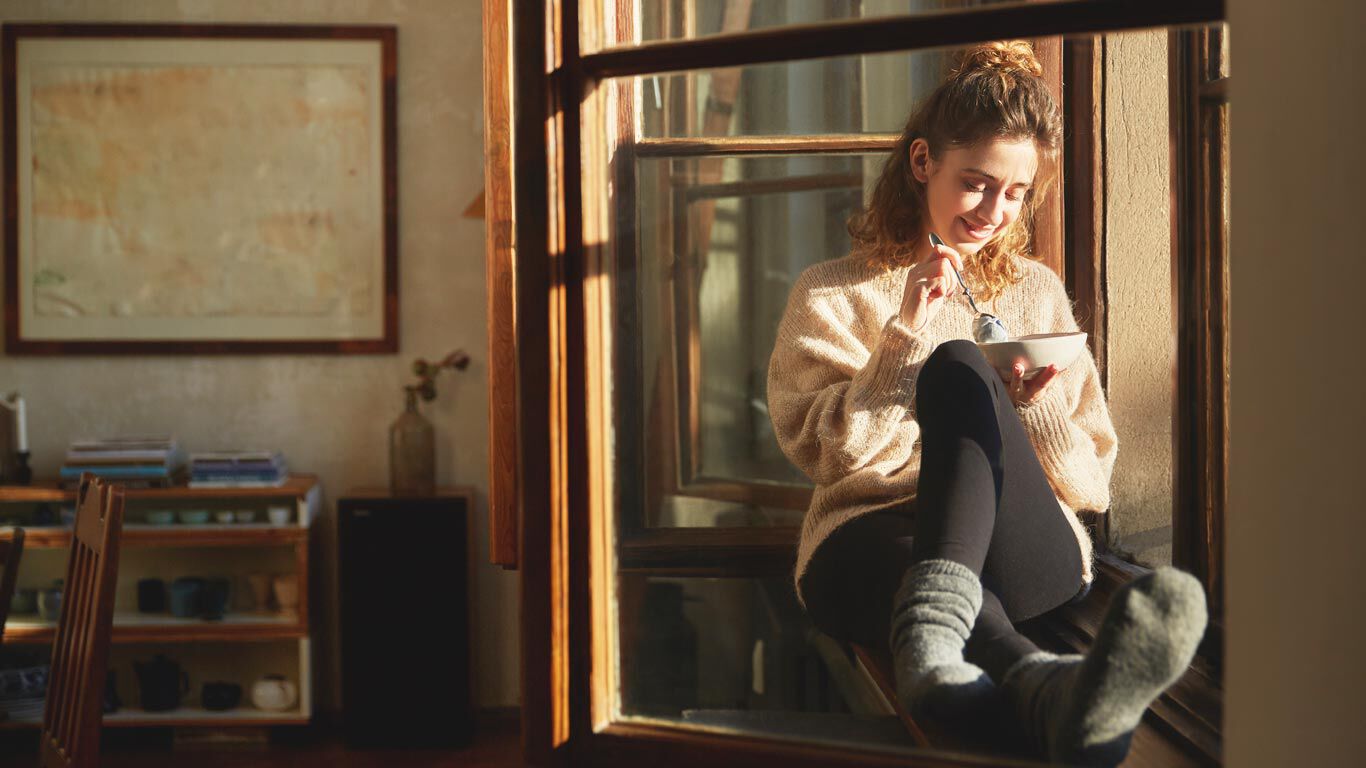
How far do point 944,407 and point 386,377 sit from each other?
254cm

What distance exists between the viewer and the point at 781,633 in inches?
32.1

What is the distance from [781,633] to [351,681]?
2370 mm

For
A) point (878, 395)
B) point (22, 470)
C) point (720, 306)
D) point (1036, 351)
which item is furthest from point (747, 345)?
point (22, 470)

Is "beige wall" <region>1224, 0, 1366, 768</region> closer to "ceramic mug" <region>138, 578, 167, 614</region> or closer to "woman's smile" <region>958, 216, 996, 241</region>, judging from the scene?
"woman's smile" <region>958, 216, 996, 241</region>

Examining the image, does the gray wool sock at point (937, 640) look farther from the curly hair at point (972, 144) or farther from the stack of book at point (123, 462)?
the stack of book at point (123, 462)

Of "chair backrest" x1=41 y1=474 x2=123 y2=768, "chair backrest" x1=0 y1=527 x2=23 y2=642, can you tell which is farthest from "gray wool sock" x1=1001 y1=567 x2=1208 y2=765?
"chair backrest" x1=0 y1=527 x2=23 y2=642

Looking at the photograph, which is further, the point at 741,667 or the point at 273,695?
the point at 273,695

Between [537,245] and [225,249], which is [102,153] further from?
[537,245]

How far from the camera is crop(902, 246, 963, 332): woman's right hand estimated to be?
0.86 meters

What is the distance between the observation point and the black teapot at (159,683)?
2877 millimetres

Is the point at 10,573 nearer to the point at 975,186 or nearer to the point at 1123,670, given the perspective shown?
the point at 975,186

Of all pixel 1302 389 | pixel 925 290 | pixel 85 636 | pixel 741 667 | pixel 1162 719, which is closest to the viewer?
pixel 1302 389

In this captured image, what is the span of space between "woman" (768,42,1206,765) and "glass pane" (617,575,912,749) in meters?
0.03

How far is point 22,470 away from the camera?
284cm
